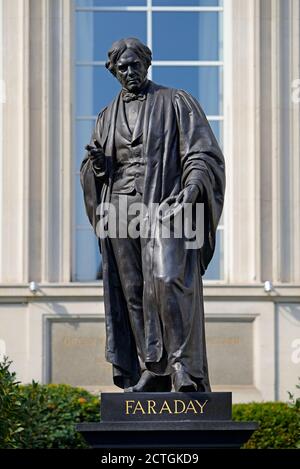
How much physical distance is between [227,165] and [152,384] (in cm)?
1192

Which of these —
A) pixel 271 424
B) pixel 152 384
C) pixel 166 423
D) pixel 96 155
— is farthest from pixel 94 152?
pixel 271 424

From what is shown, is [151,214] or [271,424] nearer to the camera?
[151,214]

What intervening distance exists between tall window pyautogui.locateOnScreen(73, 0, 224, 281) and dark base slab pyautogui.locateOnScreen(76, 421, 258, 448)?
41.4 feet

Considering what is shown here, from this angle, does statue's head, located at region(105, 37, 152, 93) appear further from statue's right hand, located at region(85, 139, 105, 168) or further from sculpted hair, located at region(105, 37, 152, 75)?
statue's right hand, located at region(85, 139, 105, 168)

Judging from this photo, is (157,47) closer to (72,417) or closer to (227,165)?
(227,165)

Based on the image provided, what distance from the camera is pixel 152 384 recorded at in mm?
11750

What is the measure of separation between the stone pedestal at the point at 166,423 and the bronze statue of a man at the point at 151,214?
17cm

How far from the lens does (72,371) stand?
22938 millimetres

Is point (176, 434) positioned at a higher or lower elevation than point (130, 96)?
lower


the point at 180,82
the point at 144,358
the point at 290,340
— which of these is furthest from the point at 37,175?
the point at 144,358

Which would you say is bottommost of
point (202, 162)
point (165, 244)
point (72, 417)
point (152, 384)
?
point (72, 417)

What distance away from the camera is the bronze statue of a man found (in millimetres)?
11703

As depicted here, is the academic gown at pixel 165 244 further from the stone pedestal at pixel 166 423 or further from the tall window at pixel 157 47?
the tall window at pixel 157 47
